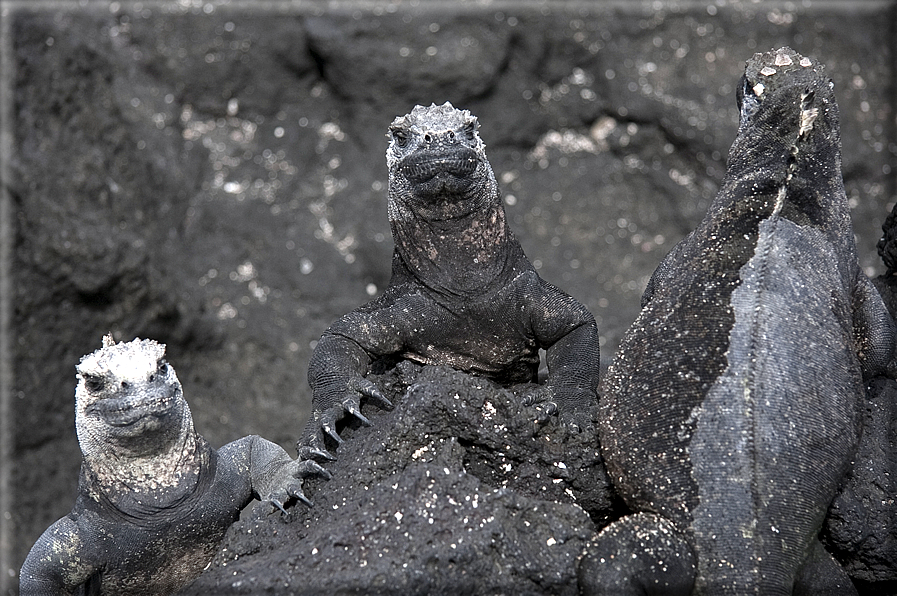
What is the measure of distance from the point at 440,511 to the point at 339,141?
5187 millimetres

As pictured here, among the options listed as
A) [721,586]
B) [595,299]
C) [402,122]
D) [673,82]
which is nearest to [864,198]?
[673,82]

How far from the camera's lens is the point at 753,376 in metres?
2.64

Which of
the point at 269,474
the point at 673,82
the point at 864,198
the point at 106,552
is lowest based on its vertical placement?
the point at 106,552

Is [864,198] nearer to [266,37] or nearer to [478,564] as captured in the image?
[266,37]

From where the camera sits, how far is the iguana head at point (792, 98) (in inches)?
119

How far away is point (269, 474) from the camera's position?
10.7ft

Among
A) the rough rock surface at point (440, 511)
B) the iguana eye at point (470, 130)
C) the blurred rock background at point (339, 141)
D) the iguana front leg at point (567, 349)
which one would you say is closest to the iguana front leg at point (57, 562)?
the rough rock surface at point (440, 511)

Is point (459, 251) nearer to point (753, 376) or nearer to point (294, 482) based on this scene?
point (294, 482)

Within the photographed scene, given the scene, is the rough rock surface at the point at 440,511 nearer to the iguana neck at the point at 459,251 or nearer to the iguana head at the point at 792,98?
the iguana neck at the point at 459,251

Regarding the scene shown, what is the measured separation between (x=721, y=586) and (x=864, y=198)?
5723mm

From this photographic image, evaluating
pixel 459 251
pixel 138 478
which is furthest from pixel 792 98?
pixel 138 478

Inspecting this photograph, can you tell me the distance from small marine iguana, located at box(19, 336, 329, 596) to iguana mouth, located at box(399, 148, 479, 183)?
102cm

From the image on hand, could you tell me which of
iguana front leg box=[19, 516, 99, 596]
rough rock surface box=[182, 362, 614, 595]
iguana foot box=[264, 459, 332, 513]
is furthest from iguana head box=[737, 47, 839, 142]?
iguana front leg box=[19, 516, 99, 596]

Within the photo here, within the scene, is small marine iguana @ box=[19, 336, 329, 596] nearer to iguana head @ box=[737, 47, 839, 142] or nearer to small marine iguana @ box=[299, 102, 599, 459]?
small marine iguana @ box=[299, 102, 599, 459]
